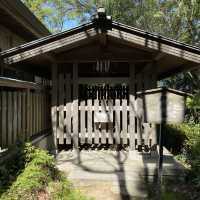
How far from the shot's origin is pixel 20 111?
6719mm

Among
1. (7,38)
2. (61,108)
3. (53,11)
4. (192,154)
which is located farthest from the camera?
(53,11)

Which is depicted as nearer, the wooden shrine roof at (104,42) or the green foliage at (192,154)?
the green foliage at (192,154)

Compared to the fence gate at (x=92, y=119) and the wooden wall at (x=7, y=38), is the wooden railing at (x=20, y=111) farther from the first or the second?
the wooden wall at (x=7, y=38)

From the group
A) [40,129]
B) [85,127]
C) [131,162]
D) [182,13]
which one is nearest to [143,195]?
[131,162]

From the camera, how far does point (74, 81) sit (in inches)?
324

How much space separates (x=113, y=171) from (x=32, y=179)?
194 cm

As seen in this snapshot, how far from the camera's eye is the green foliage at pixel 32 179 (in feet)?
15.0

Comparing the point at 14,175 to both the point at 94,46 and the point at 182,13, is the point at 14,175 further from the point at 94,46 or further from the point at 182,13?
the point at 182,13

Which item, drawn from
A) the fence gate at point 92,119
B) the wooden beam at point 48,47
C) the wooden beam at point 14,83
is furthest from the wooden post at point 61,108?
the wooden beam at point 48,47

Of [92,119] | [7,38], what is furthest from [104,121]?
[7,38]

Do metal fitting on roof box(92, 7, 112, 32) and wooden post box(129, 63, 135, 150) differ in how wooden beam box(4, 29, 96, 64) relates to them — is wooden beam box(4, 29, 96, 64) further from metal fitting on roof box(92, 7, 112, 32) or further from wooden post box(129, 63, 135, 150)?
wooden post box(129, 63, 135, 150)

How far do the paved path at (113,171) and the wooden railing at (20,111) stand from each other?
3.39 feet

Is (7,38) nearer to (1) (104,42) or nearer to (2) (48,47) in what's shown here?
(2) (48,47)

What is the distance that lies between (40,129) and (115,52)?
278cm
